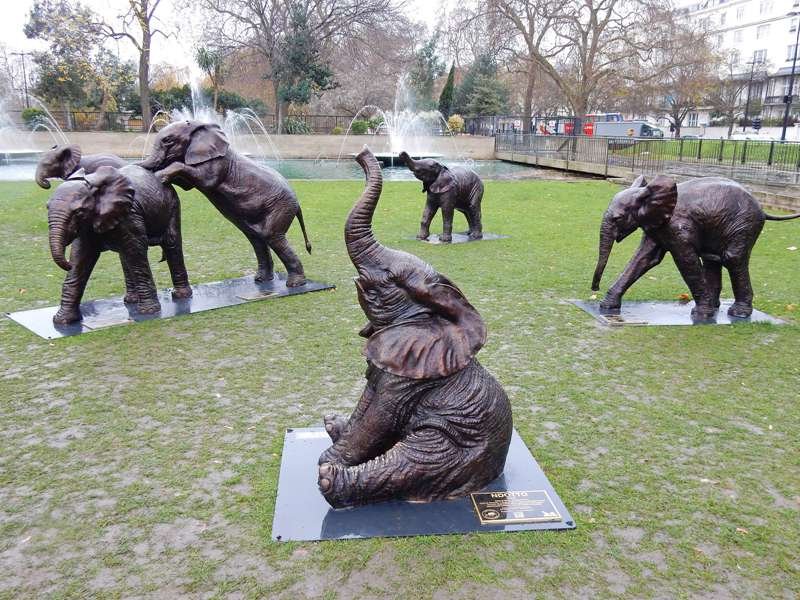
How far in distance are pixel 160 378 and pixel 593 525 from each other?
3.41 meters

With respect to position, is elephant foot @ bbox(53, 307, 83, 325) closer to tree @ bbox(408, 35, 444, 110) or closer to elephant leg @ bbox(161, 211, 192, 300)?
elephant leg @ bbox(161, 211, 192, 300)

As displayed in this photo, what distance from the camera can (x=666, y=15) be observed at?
3033 cm

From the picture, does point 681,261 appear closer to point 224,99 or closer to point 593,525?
point 593,525

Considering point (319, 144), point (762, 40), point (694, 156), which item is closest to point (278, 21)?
point (319, 144)

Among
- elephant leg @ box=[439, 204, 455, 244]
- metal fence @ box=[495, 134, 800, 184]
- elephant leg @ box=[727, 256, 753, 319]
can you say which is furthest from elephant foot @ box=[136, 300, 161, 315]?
metal fence @ box=[495, 134, 800, 184]

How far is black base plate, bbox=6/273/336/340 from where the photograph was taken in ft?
20.3

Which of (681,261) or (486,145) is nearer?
(681,261)

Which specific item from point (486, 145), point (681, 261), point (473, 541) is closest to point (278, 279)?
point (681, 261)

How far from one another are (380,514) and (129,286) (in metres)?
4.54

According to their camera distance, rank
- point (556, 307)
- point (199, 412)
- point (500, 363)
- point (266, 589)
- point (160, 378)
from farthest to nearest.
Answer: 1. point (556, 307)
2. point (500, 363)
3. point (160, 378)
4. point (199, 412)
5. point (266, 589)

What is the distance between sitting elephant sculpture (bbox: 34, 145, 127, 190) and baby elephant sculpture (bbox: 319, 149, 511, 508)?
219 inches

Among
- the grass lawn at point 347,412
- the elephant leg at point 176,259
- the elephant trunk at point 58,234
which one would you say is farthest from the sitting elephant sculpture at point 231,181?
the elephant trunk at point 58,234

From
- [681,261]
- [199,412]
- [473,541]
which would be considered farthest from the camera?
[681,261]

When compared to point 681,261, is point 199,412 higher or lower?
lower
